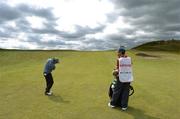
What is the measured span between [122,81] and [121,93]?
0.65 m

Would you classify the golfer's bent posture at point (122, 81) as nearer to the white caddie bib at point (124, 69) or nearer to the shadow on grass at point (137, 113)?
the white caddie bib at point (124, 69)

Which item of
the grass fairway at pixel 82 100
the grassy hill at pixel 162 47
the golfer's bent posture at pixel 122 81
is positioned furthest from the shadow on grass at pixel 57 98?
the grassy hill at pixel 162 47

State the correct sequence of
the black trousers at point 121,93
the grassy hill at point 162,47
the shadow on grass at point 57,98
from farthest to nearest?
the grassy hill at point 162,47 → the shadow on grass at point 57,98 → the black trousers at point 121,93

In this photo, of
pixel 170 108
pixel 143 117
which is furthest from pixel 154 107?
pixel 143 117

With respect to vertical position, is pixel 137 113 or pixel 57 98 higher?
pixel 57 98

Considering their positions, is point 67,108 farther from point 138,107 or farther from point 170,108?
point 170,108

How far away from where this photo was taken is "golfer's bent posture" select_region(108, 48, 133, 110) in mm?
11094

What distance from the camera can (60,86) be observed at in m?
16.8

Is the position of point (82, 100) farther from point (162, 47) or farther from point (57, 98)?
point (162, 47)

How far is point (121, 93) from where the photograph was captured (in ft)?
37.7

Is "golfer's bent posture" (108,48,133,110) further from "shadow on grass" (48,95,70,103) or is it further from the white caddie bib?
"shadow on grass" (48,95,70,103)

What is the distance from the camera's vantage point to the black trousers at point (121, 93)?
1130 centimetres

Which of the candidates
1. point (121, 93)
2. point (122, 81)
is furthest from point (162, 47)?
point (122, 81)

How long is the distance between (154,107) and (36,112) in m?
4.86
